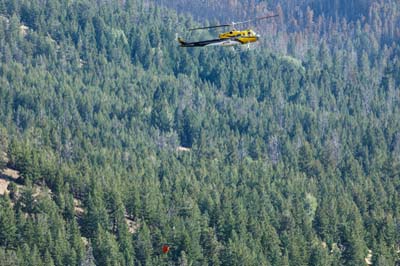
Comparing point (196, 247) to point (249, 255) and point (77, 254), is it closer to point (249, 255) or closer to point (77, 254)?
point (249, 255)

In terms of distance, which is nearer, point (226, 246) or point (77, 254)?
point (77, 254)

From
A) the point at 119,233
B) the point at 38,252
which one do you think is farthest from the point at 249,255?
the point at 38,252

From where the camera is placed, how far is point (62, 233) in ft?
620

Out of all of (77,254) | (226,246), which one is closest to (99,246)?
(77,254)

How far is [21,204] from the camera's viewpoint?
7756 inches

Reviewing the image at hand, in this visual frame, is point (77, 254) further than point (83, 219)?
No

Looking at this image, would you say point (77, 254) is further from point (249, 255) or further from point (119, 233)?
point (249, 255)

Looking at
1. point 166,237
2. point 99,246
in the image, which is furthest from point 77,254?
point 166,237

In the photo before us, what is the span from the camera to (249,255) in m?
196

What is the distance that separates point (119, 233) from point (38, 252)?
17.0 m

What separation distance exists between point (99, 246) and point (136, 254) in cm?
701

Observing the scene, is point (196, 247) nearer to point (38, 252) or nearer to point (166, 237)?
point (166, 237)

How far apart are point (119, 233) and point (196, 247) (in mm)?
11141

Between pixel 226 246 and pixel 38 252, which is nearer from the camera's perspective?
pixel 38 252
